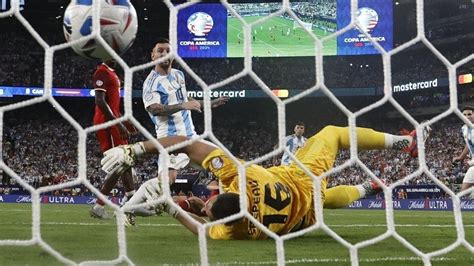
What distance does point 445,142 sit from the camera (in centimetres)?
1841

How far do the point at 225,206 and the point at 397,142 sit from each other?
151 cm

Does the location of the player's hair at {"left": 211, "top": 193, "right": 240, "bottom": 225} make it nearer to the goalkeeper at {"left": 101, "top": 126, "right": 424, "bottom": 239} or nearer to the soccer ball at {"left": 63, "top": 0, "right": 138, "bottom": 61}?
the goalkeeper at {"left": 101, "top": 126, "right": 424, "bottom": 239}

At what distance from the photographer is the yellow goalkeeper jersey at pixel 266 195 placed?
3030 millimetres

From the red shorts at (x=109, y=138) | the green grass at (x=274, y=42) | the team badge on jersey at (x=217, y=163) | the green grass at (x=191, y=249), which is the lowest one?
the green grass at (x=191, y=249)

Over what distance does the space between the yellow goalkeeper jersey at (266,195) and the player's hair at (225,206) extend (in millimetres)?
208

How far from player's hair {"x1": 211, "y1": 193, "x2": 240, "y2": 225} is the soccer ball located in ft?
2.58

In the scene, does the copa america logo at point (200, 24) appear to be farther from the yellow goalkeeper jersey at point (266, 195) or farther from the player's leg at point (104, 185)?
the yellow goalkeeper jersey at point (266, 195)

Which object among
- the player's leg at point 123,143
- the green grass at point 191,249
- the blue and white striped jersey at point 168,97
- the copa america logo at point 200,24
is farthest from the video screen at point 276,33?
the green grass at point 191,249

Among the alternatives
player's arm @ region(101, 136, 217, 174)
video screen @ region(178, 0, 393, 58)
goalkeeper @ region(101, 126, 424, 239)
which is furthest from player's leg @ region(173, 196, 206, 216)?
video screen @ region(178, 0, 393, 58)

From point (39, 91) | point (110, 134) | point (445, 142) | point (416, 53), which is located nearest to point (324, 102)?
point (416, 53)

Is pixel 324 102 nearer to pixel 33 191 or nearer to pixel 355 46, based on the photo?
pixel 355 46

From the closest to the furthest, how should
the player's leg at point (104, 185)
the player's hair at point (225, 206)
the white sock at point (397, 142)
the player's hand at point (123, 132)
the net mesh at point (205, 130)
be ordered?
the net mesh at point (205, 130) → the player's hair at point (225, 206) → the white sock at point (397, 142) → the player's leg at point (104, 185) → the player's hand at point (123, 132)

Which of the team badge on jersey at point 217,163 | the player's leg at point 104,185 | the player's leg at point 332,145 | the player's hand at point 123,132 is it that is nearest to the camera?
the team badge on jersey at point 217,163

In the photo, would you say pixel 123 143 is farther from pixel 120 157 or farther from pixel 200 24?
pixel 200 24
